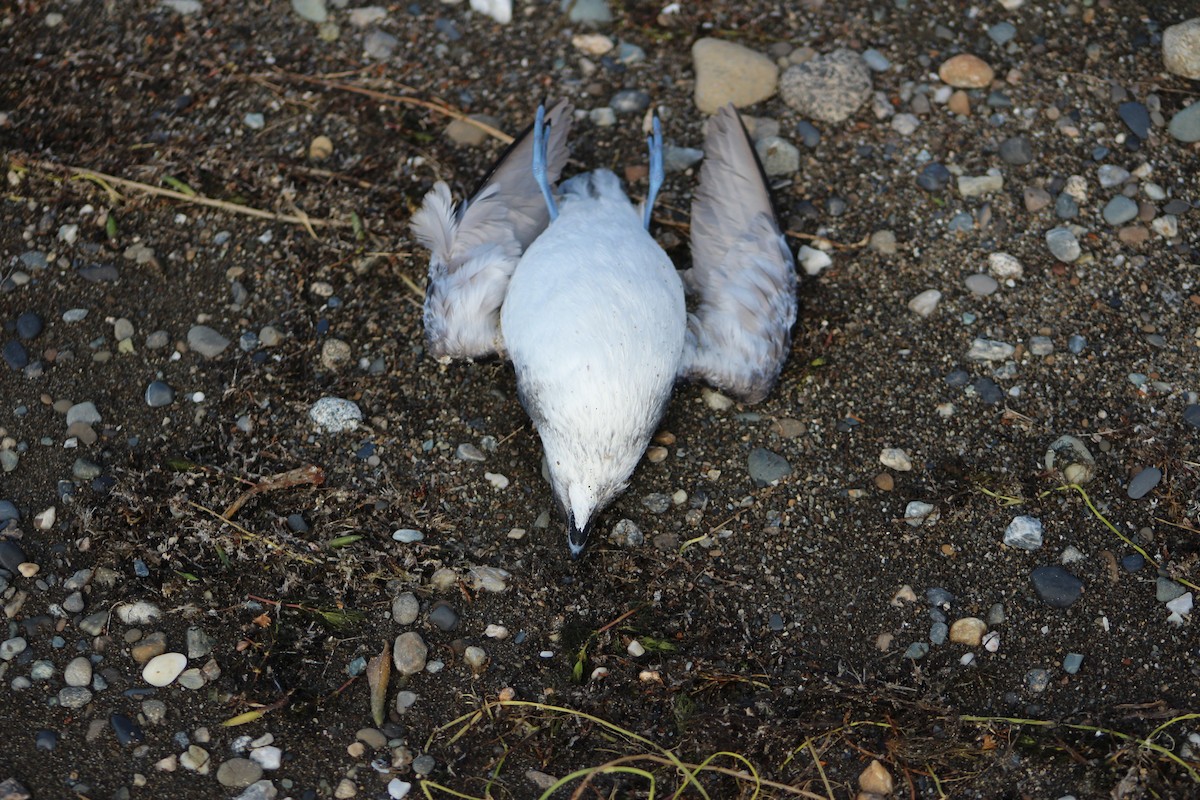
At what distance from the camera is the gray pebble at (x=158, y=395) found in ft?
11.4

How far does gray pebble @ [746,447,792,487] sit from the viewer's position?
3389mm

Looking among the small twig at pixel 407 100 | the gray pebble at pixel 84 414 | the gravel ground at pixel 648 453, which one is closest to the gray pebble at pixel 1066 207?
the gravel ground at pixel 648 453

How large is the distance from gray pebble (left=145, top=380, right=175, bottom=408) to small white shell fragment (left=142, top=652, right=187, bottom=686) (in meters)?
0.87

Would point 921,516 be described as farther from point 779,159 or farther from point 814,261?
point 779,159

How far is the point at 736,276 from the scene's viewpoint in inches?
133

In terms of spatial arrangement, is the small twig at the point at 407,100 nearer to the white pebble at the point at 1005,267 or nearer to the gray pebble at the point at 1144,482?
the white pebble at the point at 1005,267

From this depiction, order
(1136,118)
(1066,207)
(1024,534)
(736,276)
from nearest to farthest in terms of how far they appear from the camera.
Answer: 1. (1024,534)
2. (736,276)
3. (1066,207)
4. (1136,118)

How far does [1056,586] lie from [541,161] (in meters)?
2.17

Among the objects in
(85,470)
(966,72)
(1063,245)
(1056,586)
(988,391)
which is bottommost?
(1056,586)

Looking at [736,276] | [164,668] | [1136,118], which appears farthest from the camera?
[1136,118]

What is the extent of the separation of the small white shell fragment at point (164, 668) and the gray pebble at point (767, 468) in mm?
1876

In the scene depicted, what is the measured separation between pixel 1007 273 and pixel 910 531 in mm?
1071

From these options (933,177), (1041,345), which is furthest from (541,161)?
(1041,345)

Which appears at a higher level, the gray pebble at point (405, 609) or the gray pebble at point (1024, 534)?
the gray pebble at point (1024, 534)
